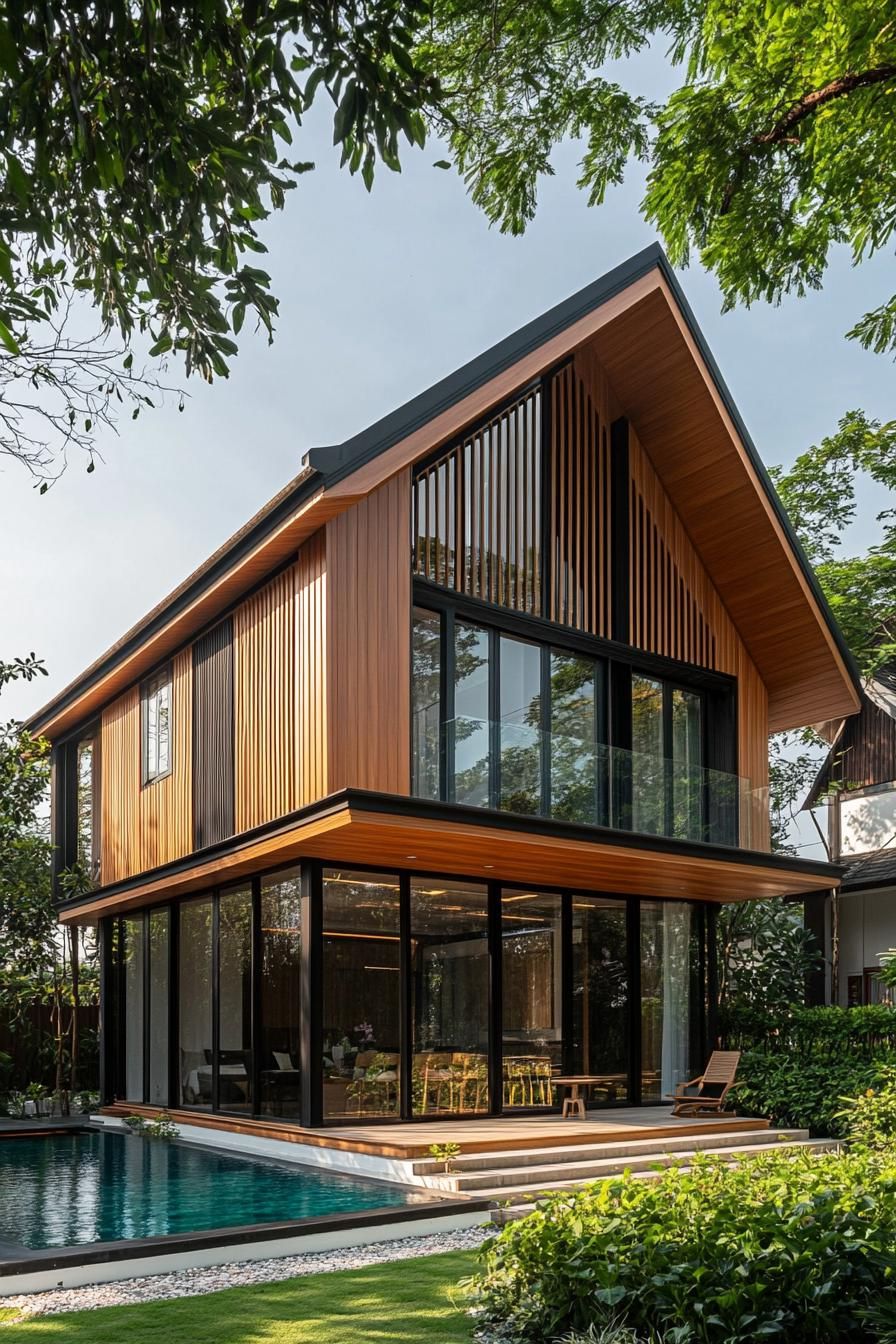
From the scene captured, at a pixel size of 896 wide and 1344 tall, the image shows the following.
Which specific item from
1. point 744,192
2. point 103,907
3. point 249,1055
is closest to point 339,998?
point 249,1055

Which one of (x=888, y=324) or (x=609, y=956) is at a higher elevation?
(x=888, y=324)

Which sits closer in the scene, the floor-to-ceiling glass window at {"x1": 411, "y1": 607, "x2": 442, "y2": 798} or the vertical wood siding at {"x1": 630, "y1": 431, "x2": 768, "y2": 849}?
the floor-to-ceiling glass window at {"x1": 411, "y1": 607, "x2": 442, "y2": 798}

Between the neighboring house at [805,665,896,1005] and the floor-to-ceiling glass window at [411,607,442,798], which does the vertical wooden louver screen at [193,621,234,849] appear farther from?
the neighboring house at [805,665,896,1005]

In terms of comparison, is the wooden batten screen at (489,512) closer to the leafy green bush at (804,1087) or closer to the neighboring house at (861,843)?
the leafy green bush at (804,1087)

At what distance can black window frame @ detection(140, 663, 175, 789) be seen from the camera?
16953 millimetres

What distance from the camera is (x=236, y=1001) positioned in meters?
14.9

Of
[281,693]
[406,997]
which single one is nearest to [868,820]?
[406,997]

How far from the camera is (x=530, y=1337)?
18.2ft

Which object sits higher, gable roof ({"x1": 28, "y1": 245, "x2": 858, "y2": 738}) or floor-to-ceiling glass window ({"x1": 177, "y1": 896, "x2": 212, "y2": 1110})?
gable roof ({"x1": 28, "y1": 245, "x2": 858, "y2": 738})

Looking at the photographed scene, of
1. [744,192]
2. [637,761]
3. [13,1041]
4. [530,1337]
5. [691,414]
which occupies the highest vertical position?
[691,414]

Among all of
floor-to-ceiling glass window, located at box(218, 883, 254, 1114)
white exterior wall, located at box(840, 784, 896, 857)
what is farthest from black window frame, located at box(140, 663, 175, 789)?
white exterior wall, located at box(840, 784, 896, 857)

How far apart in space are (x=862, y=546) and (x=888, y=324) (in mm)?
16216

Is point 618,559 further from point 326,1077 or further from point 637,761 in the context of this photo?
point 326,1077

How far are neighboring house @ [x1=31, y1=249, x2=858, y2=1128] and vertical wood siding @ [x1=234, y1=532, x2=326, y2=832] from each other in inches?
1.7
